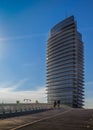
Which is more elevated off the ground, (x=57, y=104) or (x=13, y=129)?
(x=57, y=104)

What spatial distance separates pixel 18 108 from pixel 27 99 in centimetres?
8554

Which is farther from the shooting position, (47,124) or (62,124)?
(62,124)

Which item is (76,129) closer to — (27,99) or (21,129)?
(21,129)

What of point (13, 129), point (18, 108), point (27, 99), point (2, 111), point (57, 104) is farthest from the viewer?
point (27, 99)

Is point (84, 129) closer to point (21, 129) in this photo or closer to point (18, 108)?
point (21, 129)

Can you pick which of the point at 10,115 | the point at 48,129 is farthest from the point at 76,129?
the point at 10,115

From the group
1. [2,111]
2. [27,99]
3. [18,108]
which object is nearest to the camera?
[2,111]

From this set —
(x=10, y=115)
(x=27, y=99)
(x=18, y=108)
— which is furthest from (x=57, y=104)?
(x=27, y=99)

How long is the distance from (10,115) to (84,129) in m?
22.1

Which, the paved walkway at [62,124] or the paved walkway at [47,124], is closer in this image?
the paved walkway at [62,124]

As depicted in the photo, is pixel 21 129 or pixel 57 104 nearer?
pixel 21 129

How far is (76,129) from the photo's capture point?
→ 2214 cm

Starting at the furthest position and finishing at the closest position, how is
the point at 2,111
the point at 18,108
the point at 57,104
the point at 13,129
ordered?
the point at 57,104 < the point at 18,108 < the point at 2,111 < the point at 13,129

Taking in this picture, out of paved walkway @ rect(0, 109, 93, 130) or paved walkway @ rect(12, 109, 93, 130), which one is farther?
paved walkway @ rect(0, 109, 93, 130)
